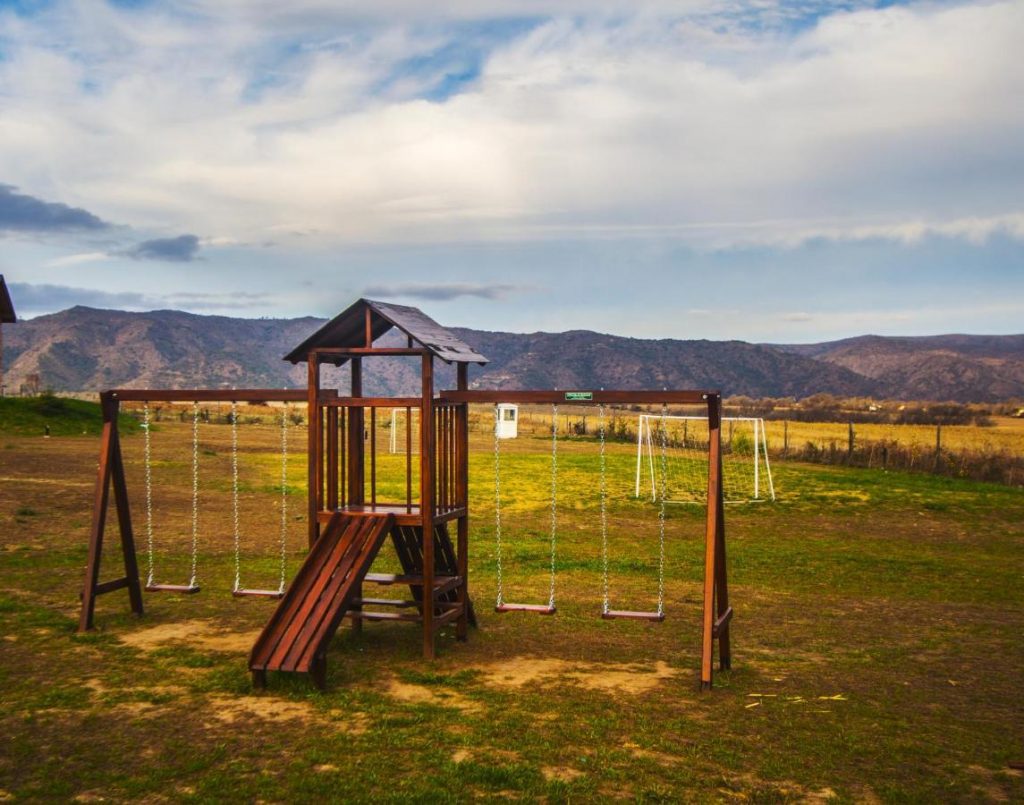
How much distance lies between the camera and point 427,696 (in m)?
7.31

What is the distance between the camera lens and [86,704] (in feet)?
22.9

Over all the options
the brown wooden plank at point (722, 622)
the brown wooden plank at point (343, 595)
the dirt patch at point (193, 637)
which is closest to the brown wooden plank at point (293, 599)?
the brown wooden plank at point (343, 595)

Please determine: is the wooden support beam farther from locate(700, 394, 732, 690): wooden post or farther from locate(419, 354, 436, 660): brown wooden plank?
locate(700, 394, 732, 690): wooden post

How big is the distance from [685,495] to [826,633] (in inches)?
500

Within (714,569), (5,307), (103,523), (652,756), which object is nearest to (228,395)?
(103,523)

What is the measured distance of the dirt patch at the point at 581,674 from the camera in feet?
25.2

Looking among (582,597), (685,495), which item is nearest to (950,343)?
(685,495)

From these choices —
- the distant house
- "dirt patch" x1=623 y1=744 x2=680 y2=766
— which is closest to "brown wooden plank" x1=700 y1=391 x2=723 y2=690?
"dirt patch" x1=623 y1=744 x2=680 y2=766

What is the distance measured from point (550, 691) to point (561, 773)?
5.81 ft

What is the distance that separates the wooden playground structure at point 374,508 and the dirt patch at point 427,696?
1.98 feet

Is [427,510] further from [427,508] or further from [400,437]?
[400,437]

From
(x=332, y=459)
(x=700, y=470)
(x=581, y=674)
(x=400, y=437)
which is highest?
(x=332, y=459)

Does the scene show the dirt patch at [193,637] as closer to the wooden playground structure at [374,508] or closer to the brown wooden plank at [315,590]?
the wooden playground structure at [374,508]

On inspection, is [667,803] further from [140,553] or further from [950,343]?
[950,343]
